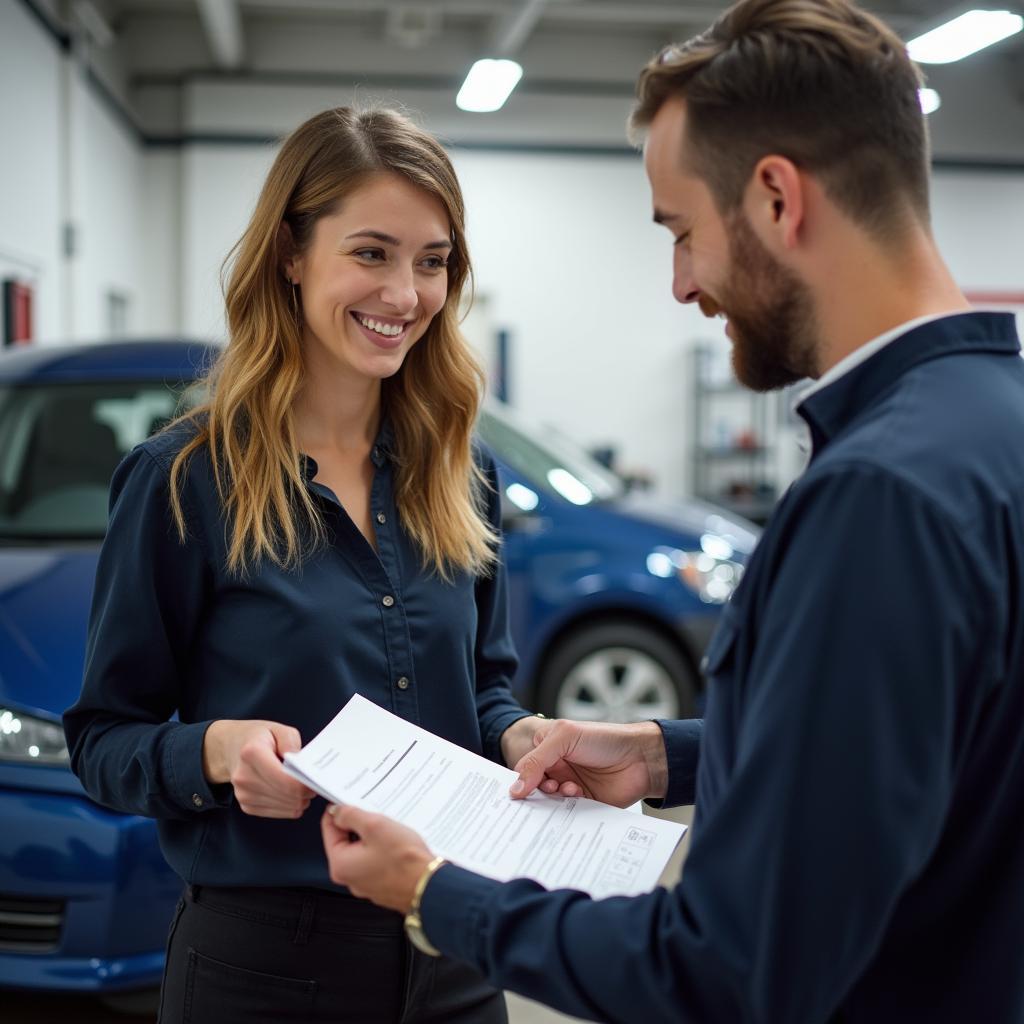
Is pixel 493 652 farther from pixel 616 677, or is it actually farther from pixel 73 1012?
pixel 616 677

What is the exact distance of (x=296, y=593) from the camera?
152 centimetres

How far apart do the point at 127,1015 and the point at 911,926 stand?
250 centimetres

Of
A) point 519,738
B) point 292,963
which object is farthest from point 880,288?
point 292,963

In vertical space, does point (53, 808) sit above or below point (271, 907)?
below

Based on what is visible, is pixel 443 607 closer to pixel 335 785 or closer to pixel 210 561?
pixel 210 561

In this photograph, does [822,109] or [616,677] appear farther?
[616,677]

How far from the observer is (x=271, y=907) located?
4.79 ft

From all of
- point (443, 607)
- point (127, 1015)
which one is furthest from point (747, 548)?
point (443, 607)

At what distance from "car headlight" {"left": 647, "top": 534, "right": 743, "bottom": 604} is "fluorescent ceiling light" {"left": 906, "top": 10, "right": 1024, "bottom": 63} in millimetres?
5209

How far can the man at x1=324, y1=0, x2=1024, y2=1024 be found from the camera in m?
0.83

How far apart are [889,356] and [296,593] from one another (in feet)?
2.74

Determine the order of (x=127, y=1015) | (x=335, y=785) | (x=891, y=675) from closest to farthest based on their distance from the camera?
(x=891, y=675), (x=335, y=785), (x=127, y=1015)

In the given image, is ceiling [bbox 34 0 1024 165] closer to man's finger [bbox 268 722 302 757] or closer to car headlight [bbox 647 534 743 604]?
car headlight [bbox 647 534 743 604]

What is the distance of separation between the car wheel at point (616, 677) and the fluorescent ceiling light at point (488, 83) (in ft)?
18.7
